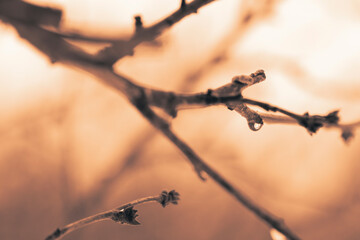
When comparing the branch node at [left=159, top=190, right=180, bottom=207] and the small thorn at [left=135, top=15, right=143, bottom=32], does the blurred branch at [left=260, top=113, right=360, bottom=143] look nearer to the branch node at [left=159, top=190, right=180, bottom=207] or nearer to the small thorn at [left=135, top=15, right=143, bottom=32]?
the branch node at [left=159, top=190, right=180, bottom=207]

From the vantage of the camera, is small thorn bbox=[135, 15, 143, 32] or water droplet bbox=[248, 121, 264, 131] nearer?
water droplet bbox=[248, 121, 264, 131]

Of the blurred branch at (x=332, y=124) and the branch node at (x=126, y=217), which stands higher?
the branch node at (x=126, y=217)

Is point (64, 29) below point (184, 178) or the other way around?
below

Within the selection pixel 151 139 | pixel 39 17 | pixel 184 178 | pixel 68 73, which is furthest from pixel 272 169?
pixel 39 17

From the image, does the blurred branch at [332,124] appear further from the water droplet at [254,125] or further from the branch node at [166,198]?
the branch node at [166,198]

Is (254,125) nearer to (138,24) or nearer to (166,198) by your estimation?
(166,198)

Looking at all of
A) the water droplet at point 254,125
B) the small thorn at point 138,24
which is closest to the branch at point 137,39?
the small thorn at point 138,24

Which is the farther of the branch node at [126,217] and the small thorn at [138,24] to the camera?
the small thorn at [138,24]

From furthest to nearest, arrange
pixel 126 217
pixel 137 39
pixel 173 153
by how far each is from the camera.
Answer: pixel 173 153 < pixel 137 39 < pixel 126 217

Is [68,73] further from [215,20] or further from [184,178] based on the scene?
[184,178]

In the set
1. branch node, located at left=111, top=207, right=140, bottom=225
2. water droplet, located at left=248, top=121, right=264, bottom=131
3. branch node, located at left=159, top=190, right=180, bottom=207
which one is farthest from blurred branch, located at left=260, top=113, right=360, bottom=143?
branch node, located at left=111, top=207, right=140, bottom=225

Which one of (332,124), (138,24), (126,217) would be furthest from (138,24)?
(332,124)
